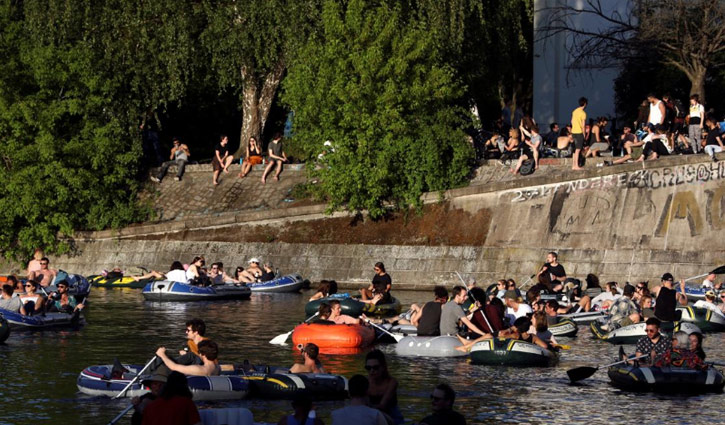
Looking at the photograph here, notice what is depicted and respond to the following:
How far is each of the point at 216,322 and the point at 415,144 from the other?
13900 mm

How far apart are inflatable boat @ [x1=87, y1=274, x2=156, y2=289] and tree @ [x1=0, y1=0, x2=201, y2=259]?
4319 millimetres

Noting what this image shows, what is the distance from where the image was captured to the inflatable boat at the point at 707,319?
1235 inches

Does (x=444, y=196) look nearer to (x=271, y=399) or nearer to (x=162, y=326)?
(x=162, y=326)

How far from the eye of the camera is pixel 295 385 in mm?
21078

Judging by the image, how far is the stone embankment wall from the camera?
39906mm

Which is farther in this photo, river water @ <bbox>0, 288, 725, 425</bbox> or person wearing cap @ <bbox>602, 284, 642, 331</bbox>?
person wearing cap @ <bbox>602, 284, 642, 331</bbox>

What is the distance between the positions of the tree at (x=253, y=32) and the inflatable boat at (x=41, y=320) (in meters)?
17.3

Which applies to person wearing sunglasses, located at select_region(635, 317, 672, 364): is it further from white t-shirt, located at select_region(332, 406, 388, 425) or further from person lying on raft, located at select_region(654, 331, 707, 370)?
white t-shirt, located at select_region(332, 406, 388, 425)

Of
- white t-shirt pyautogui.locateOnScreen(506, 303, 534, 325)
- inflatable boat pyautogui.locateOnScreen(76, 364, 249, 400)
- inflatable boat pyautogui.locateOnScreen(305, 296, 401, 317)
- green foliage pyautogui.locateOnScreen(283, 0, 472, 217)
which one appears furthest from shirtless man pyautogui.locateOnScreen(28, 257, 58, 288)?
inflatable boat pyautogui.locateOnScreen(76, 364, 249, 400)

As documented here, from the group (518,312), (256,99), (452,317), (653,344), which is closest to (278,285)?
(256,99)

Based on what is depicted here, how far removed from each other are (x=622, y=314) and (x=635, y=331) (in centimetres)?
119

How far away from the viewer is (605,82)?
52656mm

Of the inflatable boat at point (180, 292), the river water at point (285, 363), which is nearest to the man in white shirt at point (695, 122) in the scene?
the river water at point (285, 363)

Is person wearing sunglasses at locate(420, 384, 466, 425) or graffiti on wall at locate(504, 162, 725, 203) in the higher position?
graffiti on wall at locate(504, 162, 725, 203)
